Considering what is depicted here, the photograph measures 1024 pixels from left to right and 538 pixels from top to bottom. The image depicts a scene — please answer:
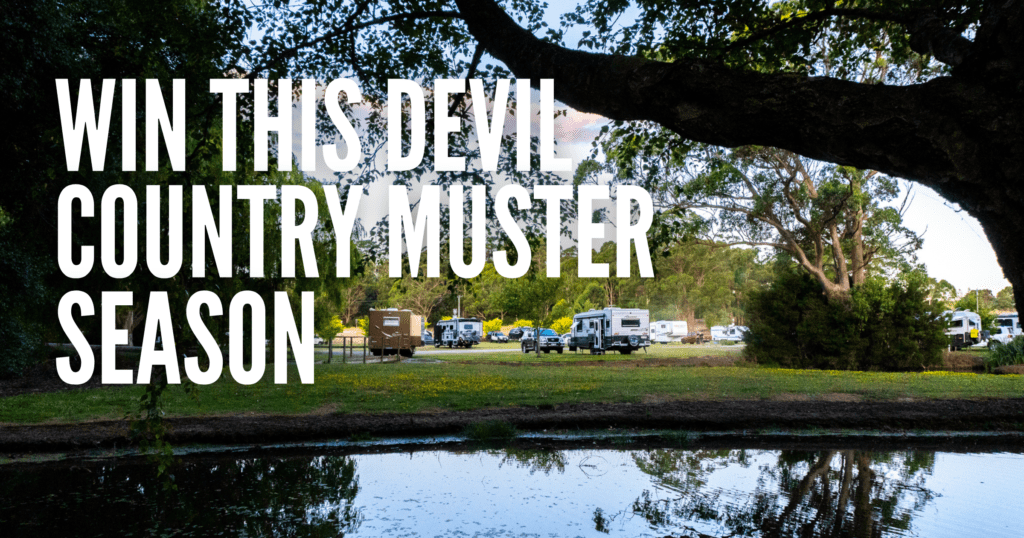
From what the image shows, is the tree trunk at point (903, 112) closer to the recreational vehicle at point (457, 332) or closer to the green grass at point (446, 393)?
the green grass at point (446, 393)

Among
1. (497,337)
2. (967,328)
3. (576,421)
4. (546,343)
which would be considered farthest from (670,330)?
(576,421)

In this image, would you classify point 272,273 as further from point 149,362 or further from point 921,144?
point 921,144

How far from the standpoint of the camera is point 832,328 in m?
25.3

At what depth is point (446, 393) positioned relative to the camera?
14102 millimetres

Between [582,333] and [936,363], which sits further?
[582,333]

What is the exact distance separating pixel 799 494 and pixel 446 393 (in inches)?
348

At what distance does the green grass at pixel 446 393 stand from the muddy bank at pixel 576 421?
34.0 inches

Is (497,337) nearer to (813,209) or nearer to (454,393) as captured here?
(813,209)

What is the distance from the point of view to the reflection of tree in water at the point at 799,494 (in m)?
5.13

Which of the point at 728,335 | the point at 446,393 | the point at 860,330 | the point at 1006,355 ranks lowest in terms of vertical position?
the point at 728,335

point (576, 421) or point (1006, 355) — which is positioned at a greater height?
point (576, 421)

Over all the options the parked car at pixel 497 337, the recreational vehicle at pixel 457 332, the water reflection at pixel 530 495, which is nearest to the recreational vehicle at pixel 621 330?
the recreational vehicle at pixel 457 332

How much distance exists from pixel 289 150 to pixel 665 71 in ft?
16.7

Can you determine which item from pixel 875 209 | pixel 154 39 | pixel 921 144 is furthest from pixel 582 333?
pixel 921 144
